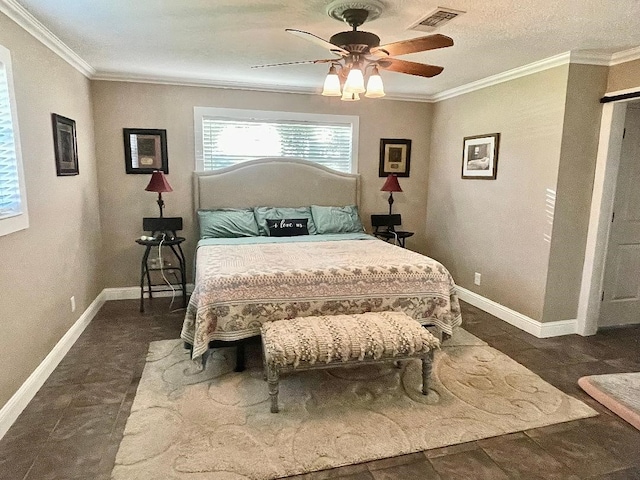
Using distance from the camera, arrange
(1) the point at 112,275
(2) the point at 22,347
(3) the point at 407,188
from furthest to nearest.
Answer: (3) the point at 407,188
(1) the point at 112,275
(2) the point at 22,347

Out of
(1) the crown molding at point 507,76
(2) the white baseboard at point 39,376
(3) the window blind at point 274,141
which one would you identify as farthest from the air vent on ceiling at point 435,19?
(2) the white baseboard at point 39,376

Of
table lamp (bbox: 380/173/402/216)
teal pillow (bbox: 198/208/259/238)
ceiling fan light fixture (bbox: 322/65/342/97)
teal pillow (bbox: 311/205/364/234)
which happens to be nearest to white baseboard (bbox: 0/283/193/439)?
teal pillow (bbox: 198/208/259/238)

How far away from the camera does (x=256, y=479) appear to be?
189cm

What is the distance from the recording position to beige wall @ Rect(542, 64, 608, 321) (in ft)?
11.0

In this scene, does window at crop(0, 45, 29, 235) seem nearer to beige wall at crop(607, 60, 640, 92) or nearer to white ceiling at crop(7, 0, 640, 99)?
white ceiling at crop(7, 0, 640, 99)

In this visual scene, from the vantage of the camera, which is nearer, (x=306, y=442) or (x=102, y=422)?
(x=306, y=442)

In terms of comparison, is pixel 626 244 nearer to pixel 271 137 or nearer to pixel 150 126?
pixel 271 137

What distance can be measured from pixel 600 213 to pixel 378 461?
2.90m

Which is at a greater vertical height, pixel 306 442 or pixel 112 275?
pixel 112 275

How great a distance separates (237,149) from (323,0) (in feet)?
8.63

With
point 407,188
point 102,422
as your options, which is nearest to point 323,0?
point 102,422

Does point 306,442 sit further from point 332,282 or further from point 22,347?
point 22,347

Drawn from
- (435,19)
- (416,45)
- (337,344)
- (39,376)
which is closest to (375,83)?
(416,45)

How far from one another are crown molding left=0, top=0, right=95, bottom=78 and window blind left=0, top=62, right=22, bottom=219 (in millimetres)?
364
